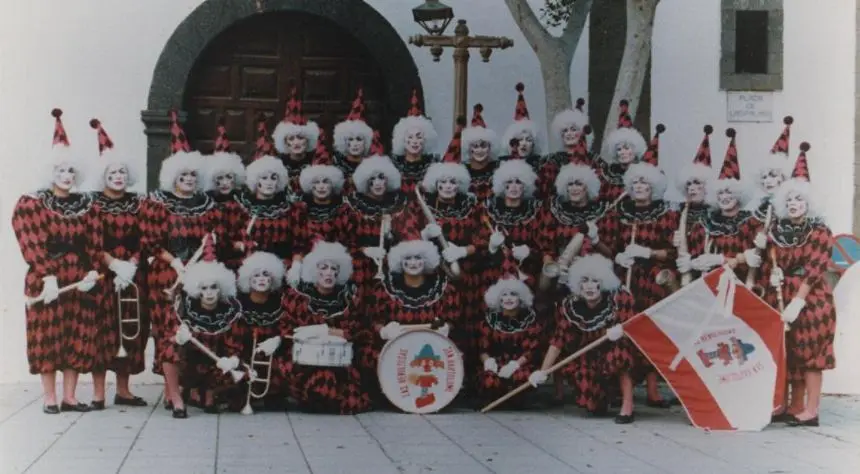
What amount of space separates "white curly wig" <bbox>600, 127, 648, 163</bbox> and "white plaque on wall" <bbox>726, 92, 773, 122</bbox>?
6.87 feet

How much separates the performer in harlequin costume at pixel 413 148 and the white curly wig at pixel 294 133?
0.62 metres

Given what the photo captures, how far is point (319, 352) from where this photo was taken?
390 inches

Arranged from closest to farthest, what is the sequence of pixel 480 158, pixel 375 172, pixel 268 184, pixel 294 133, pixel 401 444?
pixel 401 444, pixel 268 184, pixel 375 172, pixel 294 133, pixel 480 158

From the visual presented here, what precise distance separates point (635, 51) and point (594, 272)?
199 centimetres

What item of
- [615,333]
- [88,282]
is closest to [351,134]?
[88,282]

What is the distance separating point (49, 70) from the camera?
11.3 metres

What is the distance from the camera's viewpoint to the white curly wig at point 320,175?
10.0 m

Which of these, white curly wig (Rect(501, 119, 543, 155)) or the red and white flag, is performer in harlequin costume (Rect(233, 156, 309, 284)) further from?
the red and white flag

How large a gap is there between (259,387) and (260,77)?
331 cm

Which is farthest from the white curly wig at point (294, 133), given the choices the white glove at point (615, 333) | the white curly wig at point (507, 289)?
the white glove at point (615, 333)

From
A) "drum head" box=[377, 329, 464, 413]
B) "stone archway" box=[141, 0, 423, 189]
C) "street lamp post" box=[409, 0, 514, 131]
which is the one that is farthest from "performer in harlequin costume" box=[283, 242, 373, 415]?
"stone archway" box=[141, 0, 423, 189]

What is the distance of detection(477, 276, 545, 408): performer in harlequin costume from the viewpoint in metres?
10.1

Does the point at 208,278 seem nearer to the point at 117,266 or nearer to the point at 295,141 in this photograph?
the point at 117,266

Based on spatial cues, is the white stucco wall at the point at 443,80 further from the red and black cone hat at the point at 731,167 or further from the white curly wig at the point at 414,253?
the white curly wig at the point at 414,253
